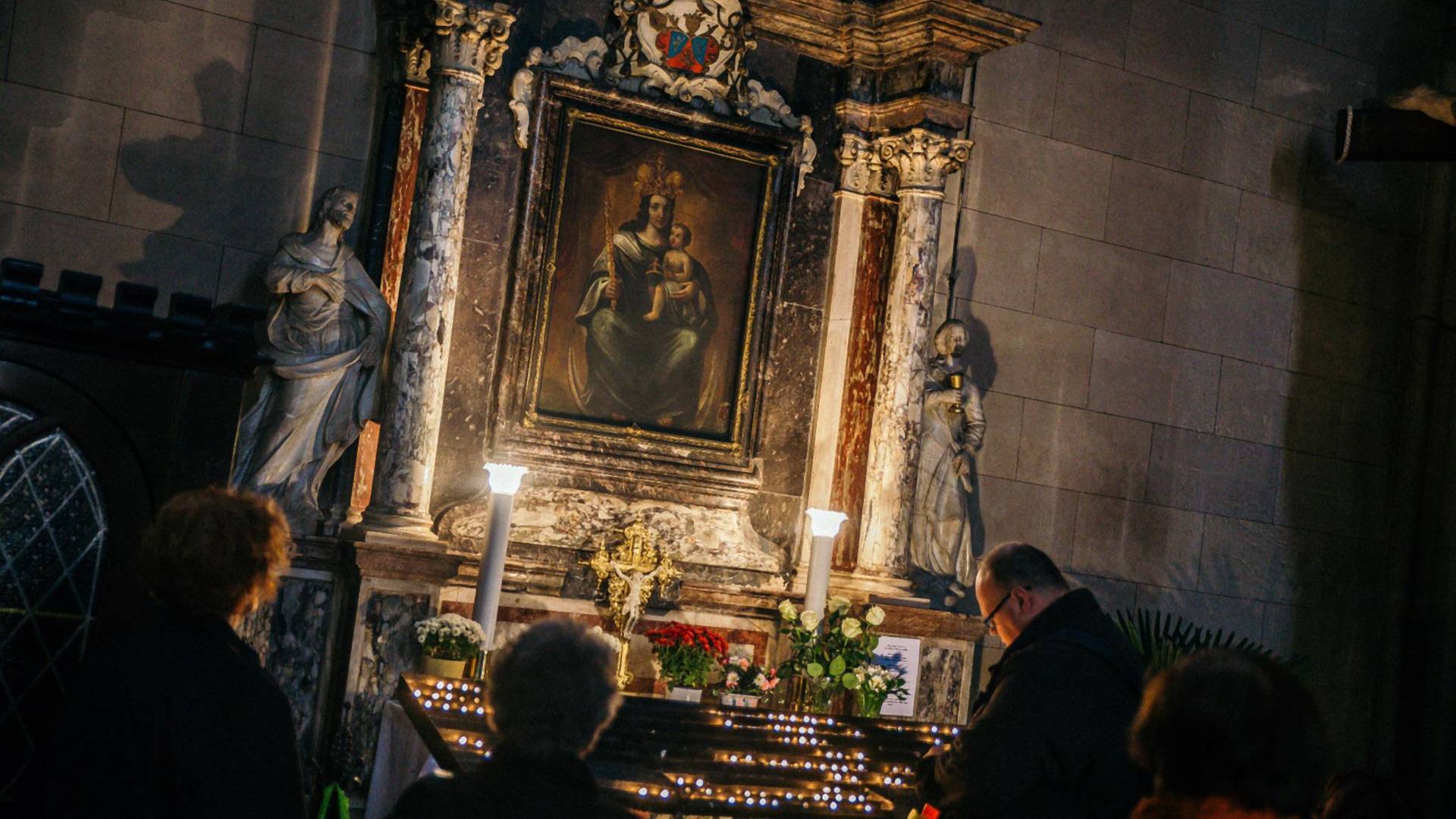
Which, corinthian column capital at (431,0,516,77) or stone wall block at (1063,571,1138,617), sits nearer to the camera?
corinthian column capital at (431,0,516,77)

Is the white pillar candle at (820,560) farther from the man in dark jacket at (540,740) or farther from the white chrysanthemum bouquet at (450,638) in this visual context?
the man in dark jacket at (540,740)

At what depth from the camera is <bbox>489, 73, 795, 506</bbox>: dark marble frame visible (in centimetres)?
778

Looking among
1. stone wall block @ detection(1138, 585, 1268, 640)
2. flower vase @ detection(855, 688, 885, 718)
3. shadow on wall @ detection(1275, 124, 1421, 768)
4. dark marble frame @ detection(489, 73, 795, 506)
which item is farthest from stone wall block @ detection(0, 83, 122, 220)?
shadow on wall @ detection(1275, 124, 1421, 768)

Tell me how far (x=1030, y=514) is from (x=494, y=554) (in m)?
4.33

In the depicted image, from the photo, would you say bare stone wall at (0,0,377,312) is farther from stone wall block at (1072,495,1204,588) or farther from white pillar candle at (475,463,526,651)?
stone wall block at (1072,495,1204,588)

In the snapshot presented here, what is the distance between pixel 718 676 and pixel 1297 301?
5.49m

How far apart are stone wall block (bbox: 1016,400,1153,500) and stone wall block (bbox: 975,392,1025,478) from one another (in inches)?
2.2

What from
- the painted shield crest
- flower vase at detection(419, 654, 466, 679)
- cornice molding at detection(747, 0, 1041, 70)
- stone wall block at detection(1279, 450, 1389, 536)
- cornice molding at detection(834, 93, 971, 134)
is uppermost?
cornice molding at detection(747, 0, 1041, 70)

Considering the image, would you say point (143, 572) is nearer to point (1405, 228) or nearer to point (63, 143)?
point (63, 143)

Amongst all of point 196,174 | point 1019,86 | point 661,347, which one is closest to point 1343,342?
point 1019,86

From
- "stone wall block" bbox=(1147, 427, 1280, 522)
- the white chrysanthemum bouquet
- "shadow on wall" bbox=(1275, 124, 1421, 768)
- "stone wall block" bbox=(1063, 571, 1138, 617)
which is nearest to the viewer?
the white chrysanthemum bouquet

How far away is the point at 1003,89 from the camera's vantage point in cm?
945

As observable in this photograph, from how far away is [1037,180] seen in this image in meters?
9.59

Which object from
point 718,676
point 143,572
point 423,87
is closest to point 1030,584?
point 143,572
